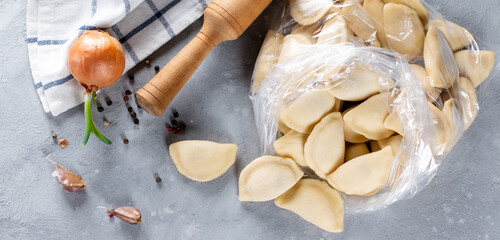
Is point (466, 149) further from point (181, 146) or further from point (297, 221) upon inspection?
point (181, 146)

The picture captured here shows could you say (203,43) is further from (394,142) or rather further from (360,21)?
(394,142)

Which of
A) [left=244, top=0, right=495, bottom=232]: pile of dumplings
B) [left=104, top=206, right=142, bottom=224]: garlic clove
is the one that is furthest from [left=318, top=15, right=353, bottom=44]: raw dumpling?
[left=104, top=206, right=142, bottom=224]: garlic clove

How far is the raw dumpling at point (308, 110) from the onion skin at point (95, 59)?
0.35 metres

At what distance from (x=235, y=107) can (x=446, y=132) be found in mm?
431

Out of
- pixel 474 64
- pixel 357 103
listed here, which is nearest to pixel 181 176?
pixel 357 103

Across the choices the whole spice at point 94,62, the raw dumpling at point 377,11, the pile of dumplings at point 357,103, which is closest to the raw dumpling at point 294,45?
the pile of dumplings at point 357,103

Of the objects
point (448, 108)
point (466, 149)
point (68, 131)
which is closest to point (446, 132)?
point (448, 108)

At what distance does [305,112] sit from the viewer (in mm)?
887

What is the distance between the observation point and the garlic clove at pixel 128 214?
992 mm

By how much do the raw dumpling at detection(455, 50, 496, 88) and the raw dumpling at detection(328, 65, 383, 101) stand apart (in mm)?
161

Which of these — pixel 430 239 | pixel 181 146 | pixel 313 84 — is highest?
pixel 313 84

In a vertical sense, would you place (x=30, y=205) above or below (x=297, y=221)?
above

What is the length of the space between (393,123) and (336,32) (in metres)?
0.20

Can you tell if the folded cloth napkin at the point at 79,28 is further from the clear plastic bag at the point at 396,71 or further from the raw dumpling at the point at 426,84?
the raw dumpling at the point at 426,84
